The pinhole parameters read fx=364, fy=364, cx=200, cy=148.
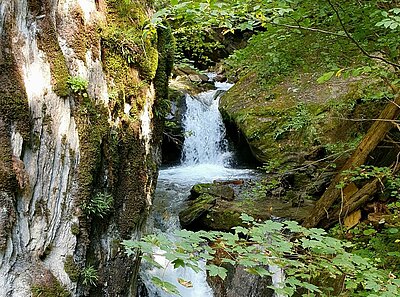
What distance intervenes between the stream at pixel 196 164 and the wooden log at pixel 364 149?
2.37 metres

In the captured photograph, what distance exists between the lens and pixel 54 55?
122 inches

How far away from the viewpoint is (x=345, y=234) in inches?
168

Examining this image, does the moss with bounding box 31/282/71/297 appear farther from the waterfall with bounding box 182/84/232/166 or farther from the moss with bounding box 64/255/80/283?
the waterfall with bounding box 182/84/232/166

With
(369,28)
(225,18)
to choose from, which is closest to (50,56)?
(225,18)

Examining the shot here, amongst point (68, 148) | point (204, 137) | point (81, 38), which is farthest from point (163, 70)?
point (204, 137)

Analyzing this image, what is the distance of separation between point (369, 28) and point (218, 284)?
3.67 meters

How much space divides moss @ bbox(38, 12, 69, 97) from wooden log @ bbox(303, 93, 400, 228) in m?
3.39

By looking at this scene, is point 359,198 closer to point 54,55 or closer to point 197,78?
point 54,55

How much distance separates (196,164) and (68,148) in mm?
6768

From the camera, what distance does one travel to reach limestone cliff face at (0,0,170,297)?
9.03 feet

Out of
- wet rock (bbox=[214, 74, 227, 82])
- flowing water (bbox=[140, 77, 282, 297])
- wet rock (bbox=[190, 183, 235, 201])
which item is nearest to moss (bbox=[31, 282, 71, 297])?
flowing water (bbox=[140, 77, 282, 297])

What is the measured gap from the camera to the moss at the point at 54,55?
10.1 ft

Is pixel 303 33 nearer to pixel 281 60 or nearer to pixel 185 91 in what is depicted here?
pixel 281 60

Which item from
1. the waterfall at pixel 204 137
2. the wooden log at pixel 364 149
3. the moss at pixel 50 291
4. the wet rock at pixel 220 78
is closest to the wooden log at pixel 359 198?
the wooden log at pixel 364 149
